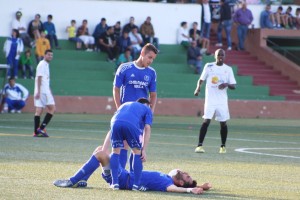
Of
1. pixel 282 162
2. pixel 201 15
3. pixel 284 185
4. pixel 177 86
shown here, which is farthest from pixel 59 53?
pixel 284 185

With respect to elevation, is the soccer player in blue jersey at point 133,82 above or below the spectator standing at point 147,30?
above

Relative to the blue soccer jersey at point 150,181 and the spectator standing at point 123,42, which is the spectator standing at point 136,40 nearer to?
the spectator standing at point 123,42

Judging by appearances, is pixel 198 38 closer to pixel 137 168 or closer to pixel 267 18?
pixel 267 18

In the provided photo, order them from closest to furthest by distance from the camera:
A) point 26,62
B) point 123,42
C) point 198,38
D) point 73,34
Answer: point 26,62, point 123,42, point 73,34, point 198,38

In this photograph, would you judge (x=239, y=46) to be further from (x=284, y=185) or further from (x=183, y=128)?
(x=284, y=185)

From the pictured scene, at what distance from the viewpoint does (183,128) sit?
100 ft

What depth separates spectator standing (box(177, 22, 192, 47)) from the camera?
44062 mm

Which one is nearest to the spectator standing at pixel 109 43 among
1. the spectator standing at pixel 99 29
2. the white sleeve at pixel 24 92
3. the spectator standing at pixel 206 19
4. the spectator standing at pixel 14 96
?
the spectator standing at pixel 99 29

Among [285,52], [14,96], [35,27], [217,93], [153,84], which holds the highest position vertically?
[153,84]

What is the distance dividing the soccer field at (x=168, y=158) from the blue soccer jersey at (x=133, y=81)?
134 cm

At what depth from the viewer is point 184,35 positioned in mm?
44125

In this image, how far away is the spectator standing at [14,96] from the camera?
35.6 meters

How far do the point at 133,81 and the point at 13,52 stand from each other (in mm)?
23306

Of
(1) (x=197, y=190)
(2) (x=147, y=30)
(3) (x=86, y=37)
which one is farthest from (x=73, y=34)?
(1) (x=197, y=190)
